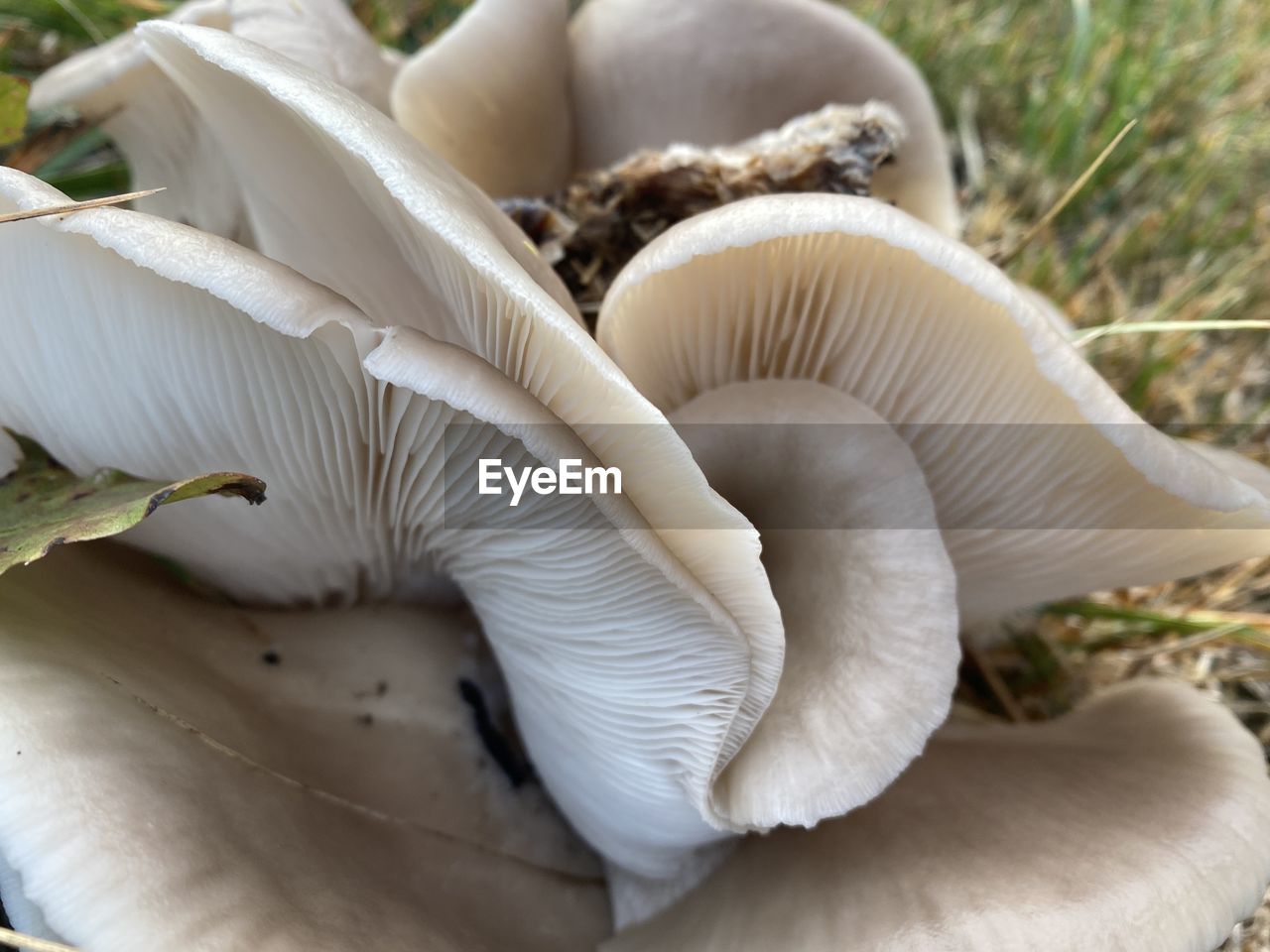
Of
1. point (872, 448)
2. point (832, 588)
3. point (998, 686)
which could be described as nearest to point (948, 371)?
point (872, 448)

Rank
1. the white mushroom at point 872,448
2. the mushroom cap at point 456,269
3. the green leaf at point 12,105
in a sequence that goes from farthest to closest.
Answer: the green leaf at point 12,105
the white mushroom at point 872,448
the mushroom cap at point 456,269

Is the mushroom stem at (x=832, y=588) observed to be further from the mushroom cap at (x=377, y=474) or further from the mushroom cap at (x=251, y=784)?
the mushroom cap at (x=251, y=784)

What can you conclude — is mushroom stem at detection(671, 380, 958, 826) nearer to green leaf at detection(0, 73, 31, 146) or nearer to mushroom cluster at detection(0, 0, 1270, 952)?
mushroom cluster at detection(0, 0, 1270, 952)

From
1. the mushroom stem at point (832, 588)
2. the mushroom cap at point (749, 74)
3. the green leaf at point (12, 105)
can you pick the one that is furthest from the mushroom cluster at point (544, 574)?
the mushroom cap at point (749, 74)

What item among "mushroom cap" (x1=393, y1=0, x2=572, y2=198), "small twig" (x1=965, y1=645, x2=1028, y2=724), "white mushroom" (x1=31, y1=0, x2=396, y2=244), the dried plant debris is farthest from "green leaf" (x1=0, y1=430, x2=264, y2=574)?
"small twig" (x1=965, y1=645, x2=1028, y2=724)

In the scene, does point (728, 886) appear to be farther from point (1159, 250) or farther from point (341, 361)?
point (1159, 250)

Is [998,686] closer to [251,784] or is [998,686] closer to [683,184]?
[683,184]
